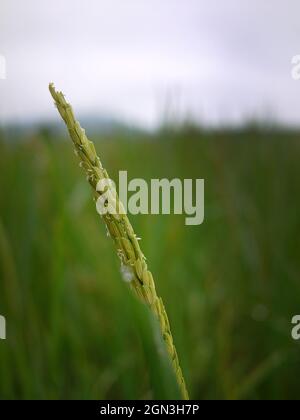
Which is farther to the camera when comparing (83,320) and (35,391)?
(83,320)

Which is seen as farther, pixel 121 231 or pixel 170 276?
pixel 170 276

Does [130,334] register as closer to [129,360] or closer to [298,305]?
[129,360]

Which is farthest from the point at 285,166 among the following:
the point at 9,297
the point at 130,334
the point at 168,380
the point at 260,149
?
the point at 168,380

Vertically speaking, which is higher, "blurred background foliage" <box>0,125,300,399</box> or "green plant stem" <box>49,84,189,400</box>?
"blurred background foliage" <box>0,125,300,399</box>

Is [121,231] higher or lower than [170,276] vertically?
lower
